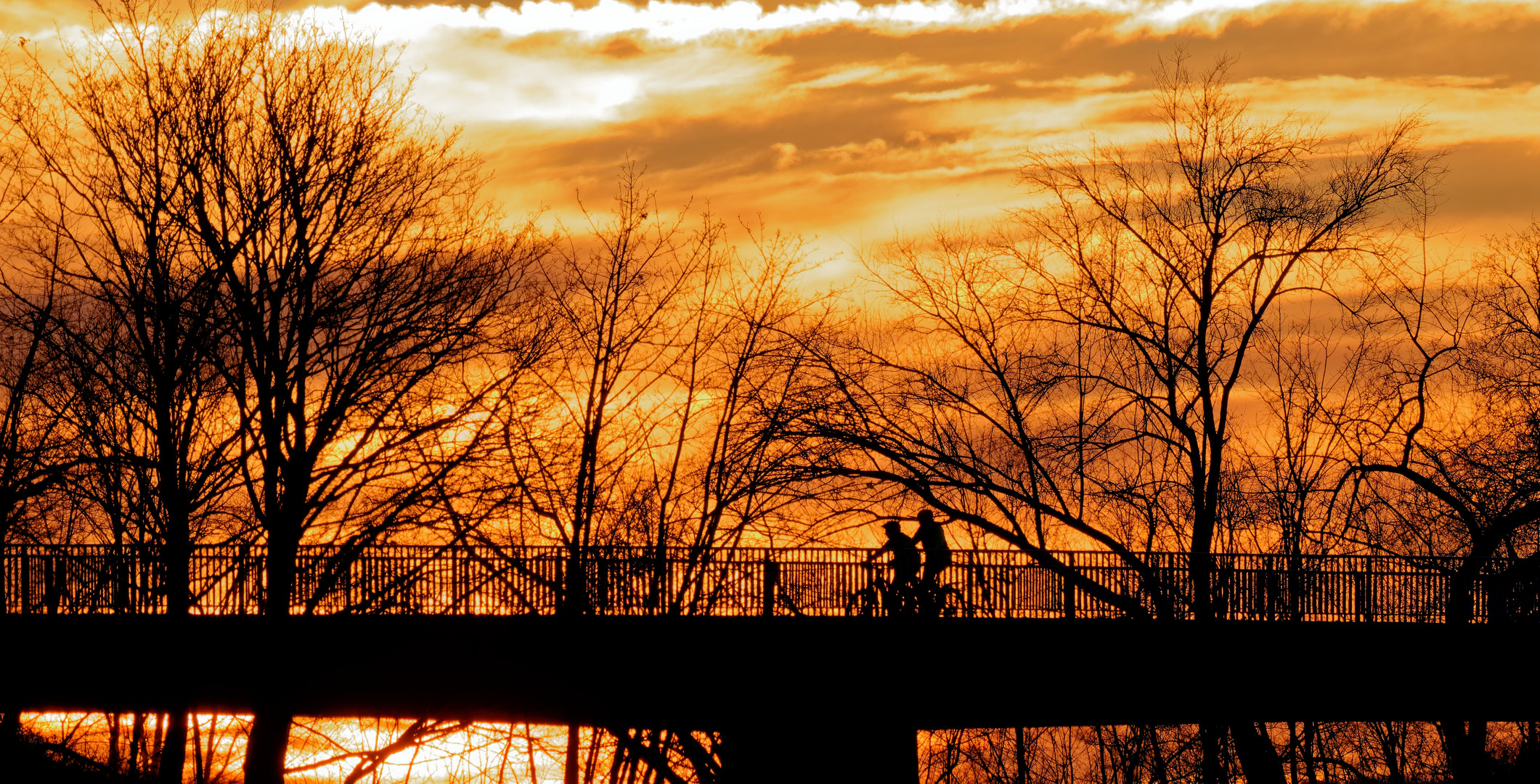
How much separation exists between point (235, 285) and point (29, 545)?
26.9 ft

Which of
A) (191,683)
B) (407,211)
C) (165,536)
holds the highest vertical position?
(407,211)

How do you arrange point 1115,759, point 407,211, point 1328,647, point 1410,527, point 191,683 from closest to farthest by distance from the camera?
point 407,211, point 191,683, point 1328,647, point 1410,527, point 1115,759

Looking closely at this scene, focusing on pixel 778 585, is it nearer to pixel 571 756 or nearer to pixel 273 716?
pixel 571 756

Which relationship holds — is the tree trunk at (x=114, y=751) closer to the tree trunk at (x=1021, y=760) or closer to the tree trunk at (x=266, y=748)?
the tree trunk at (x=266, y=748)

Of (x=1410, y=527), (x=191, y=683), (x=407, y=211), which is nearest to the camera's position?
(x=407, y=211)

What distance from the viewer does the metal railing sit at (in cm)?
2045

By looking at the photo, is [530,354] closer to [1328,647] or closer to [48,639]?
[48,639]

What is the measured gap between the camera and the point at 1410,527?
80.1ft

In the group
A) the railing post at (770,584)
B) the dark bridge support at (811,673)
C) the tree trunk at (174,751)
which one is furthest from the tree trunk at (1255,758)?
the tree trunk at (174,751)

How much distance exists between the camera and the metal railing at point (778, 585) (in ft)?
67.1

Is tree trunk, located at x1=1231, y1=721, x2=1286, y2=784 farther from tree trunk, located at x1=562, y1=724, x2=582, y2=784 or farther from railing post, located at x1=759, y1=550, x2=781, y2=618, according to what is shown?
tree trunk, located at x1=562, y1=724, x2=582, y2=784

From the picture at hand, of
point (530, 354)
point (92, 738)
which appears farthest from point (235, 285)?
point (92, 738)

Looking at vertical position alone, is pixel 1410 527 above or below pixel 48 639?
above

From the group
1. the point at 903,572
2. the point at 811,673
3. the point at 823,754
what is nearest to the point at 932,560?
the point at 903,572
